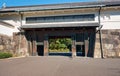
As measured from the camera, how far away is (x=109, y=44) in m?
18.9

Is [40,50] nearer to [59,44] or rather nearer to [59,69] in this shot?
[59,69]

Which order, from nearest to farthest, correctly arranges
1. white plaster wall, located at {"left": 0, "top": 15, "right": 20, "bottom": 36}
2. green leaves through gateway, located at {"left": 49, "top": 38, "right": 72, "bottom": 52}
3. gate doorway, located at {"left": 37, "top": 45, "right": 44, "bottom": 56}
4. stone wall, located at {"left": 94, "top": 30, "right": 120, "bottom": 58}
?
stone wall, located at {"left": 94, "top": 30, "right": 120, "bottom": 58} < white plaster wall, located at {"left": 0, "top": 15, "right": 20, "bottom": 36} < gate doorway, located at {"left": 37, "top": 45, "right": 44, "bottom": 56} < green leaves through gateway, located at {"left": 49, "top": 38, "right": 72, "bottom": 52}

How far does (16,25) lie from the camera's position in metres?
20.9

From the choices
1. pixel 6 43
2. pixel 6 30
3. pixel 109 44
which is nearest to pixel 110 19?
pixel 109 44

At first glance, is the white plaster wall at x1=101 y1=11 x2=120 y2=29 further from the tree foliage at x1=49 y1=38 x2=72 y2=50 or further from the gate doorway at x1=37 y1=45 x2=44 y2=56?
the tree foliage at x1=49 y1=38 x2=72 y2=50

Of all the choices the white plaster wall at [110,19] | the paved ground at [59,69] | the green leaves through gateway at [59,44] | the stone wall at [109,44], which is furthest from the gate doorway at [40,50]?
the green leaves through gateway at [59,44]

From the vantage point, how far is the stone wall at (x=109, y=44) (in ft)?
61.3

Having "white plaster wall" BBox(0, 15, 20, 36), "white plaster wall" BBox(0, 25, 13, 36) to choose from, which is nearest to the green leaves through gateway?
"white plaster wall" BBox(0, 15, 20, 36)

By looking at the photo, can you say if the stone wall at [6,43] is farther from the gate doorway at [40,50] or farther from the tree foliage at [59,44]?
the tree foliage at [59,44]

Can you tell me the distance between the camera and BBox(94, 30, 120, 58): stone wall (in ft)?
61.3

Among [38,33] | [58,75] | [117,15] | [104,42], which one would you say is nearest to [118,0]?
[117,15]

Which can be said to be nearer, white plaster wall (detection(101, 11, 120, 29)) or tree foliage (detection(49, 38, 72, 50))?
white plaster wall (detection(101, 11, 120, 29))

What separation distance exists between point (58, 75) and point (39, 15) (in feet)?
44.1

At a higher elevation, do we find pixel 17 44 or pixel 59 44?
pixel 17 44
